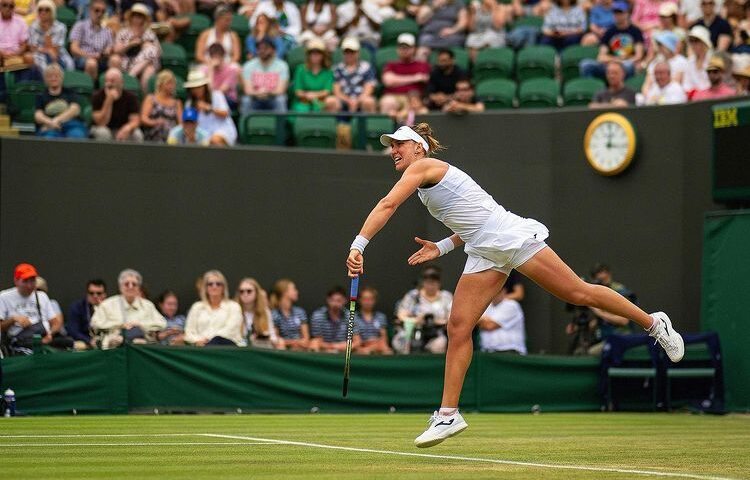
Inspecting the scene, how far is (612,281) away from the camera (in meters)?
18.1

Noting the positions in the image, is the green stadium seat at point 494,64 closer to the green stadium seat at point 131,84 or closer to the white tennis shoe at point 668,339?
the green stadium seat at point 131,84

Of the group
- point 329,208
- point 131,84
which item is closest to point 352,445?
point 329,208

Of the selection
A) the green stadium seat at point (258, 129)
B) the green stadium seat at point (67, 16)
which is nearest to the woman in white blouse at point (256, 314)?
the green stadium seat at point (258, 129)

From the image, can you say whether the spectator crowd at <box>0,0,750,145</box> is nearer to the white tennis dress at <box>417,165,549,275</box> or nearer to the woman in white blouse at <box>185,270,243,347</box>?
the woman in white blouse at <box>185,270,243,347</box>

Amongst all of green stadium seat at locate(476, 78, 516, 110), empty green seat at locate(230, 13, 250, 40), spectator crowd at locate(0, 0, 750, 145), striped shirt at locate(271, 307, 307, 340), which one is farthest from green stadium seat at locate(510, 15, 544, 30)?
striped shirt at locate(271, 307, 307, 340)

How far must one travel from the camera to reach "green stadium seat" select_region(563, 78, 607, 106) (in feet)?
63.9

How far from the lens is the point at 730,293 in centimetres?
1609

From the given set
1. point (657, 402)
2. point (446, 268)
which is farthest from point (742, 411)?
point (446, 268)

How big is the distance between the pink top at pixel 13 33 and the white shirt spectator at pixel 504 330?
7.48m

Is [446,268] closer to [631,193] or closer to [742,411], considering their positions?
[631,193]

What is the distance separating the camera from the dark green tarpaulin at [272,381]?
1430 cm

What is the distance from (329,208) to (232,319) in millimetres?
3903

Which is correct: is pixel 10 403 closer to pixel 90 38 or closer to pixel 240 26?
pixel 90 38

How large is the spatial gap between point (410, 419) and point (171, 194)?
5972mm
